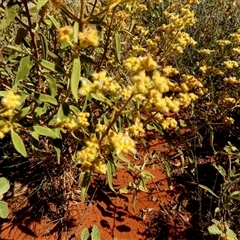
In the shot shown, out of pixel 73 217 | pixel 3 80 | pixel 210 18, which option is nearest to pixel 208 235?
pixel 73 217

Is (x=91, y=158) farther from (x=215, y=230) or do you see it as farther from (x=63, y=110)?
(x=215, y=230)

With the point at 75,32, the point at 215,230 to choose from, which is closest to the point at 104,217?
the point at 215,230

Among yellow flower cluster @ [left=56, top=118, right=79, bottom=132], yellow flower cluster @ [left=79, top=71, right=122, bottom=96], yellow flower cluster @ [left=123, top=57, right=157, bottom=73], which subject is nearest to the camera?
yellow flower cluster @ [left=123, top=57, right=157, bottom=73]

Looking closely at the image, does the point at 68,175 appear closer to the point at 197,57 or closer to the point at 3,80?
the point at 3,80

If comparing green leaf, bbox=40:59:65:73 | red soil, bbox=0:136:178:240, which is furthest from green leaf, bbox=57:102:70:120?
red soil, bbox=0:136:178:240

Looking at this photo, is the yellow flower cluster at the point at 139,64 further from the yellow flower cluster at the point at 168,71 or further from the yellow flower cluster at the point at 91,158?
the yellow flower cluster at the point at 168,71

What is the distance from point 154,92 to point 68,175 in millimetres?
1200

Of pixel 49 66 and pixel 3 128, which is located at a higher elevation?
pixel 49 66

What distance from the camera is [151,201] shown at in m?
2.28

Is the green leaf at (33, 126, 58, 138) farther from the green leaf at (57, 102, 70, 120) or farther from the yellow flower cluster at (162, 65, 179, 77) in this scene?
the yellow flower cluster at (162, 65, 179, 77)

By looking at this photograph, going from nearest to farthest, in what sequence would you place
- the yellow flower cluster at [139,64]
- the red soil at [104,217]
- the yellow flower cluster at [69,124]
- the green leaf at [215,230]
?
1. the yellow flower cluster at [139,64]
2. the yellow flower cluster at [69,124]
3. the green leaf at [215,230]
4. the red soil at [104,217]

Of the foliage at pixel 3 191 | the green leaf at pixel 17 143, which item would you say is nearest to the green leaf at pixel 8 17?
the green leaf at pixel 17 143

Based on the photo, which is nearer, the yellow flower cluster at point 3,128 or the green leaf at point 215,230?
the yellow flower cluster at point 3,128

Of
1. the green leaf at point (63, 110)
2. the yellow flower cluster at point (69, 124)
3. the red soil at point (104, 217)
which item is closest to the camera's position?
the yellow flower cluster at point (69, 124)
